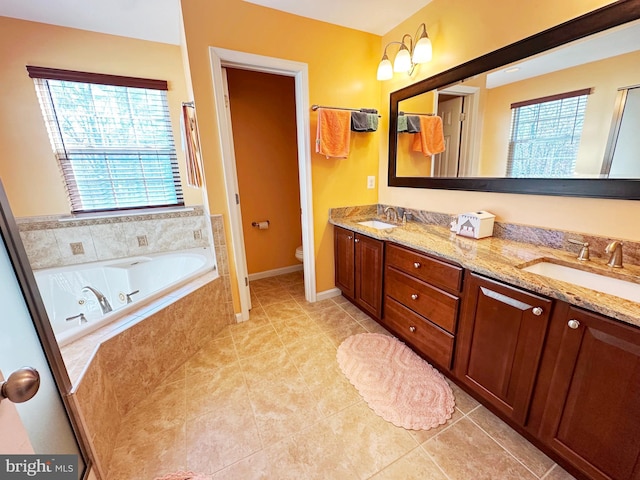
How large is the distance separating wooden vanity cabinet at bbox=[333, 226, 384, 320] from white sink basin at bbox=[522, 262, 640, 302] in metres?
0.90

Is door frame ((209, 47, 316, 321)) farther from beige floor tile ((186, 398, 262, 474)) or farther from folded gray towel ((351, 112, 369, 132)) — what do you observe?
beige floor tile ((186, 398, 262, 474))

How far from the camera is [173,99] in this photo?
2443 millimetres

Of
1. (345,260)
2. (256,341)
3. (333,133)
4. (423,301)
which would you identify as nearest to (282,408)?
(256,341)

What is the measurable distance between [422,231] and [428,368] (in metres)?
0.94

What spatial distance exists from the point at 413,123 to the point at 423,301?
1451mm

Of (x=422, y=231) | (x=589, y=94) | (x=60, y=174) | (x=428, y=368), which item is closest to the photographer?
(x=589, y=94)

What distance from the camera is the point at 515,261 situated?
4.12ft

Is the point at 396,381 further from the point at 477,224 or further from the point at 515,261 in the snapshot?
the point at 477,224

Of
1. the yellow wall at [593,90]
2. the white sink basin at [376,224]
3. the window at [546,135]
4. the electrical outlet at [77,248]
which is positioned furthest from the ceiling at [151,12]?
the electrical outlet at [77,248]

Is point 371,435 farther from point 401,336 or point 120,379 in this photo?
point 120,379

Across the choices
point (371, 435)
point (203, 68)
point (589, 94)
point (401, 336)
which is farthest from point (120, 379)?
point (589, 94)

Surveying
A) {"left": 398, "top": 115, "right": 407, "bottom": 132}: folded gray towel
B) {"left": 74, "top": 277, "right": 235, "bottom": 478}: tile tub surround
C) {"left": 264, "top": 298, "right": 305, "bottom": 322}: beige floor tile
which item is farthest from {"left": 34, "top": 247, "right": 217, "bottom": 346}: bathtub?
{"left": 398, "top": 115, "right": 407, "bottom": 132}: folded gray towel

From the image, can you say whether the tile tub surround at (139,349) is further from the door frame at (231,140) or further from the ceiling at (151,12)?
the ceiling at (151,12)

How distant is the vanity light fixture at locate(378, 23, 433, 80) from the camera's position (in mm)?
1778
